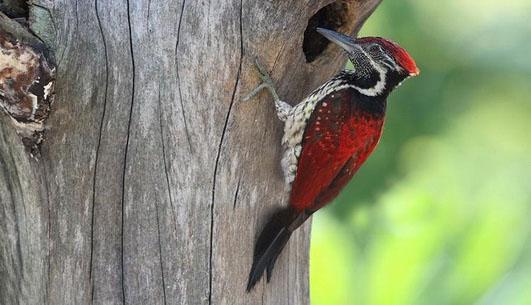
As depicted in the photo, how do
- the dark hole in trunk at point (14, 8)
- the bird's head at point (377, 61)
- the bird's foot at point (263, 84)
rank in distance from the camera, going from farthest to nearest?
the bird's head at point (377, 61)
the bird's foot at point (263, 84)
the dark hole in trunk at point (14, 8)

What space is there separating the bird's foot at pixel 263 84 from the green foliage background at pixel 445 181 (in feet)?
7.33

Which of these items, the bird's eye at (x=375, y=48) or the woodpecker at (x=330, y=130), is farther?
the bird's eye at (x=375, y=48)

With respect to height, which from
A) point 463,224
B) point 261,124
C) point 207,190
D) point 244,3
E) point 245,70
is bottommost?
point 463,224

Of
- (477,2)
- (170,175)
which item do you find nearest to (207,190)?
(170,175)

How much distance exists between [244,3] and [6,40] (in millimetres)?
700

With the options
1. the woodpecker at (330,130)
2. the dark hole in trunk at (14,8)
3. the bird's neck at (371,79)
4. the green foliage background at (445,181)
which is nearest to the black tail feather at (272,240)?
the woodpecker at (330,130)

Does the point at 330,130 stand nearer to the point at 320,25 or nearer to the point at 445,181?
the point at 320,25

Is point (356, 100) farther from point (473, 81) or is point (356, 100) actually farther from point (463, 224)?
point (473, 81)

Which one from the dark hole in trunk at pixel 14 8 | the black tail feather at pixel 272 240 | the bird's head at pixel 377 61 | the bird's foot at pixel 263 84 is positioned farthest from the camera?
the bird's head at pixel 377 61

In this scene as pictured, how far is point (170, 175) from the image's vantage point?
8.18ft

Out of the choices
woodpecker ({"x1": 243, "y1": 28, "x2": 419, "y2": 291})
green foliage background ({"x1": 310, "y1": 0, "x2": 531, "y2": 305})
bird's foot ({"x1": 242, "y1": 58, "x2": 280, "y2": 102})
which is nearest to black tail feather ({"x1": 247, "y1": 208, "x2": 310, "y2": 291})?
woodpecker ({"x1": 243, "y1": 28, "x2": 419, "y2": 291})

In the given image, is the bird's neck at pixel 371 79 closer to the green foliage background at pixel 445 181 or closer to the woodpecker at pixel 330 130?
the woodpecker at pixel 330 130

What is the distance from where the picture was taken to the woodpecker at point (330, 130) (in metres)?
2.69

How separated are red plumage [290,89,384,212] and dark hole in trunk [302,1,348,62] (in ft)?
0.55
